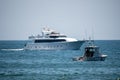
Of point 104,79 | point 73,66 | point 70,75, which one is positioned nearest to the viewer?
point 104,79

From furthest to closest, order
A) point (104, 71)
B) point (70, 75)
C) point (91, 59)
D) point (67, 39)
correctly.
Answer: point (67, 39), point (91, 59), point (104, 71), point (70, 75)

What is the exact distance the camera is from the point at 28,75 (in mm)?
73250

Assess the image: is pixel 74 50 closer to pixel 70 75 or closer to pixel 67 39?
pixel 67 39

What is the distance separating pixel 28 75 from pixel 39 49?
8116 centimetres

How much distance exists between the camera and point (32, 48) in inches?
6127

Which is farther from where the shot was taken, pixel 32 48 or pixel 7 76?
pixel 32 48

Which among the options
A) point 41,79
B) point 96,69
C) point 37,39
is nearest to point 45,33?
point 37,39

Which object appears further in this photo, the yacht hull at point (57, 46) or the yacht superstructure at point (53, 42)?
the yacht hull at point (57, 46)

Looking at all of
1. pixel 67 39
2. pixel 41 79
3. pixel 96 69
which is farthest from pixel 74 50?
pixel 41 79

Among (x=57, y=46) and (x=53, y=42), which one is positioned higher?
(x=53, y=42)

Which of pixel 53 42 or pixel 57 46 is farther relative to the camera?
pixel 57 46

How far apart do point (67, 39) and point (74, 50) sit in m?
4.56

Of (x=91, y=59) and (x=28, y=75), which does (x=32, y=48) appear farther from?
(x=28, y=75)

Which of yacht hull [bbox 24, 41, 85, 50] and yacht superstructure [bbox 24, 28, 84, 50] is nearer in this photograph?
yacht superstructure [bbox 24, 28, 84, 50]
